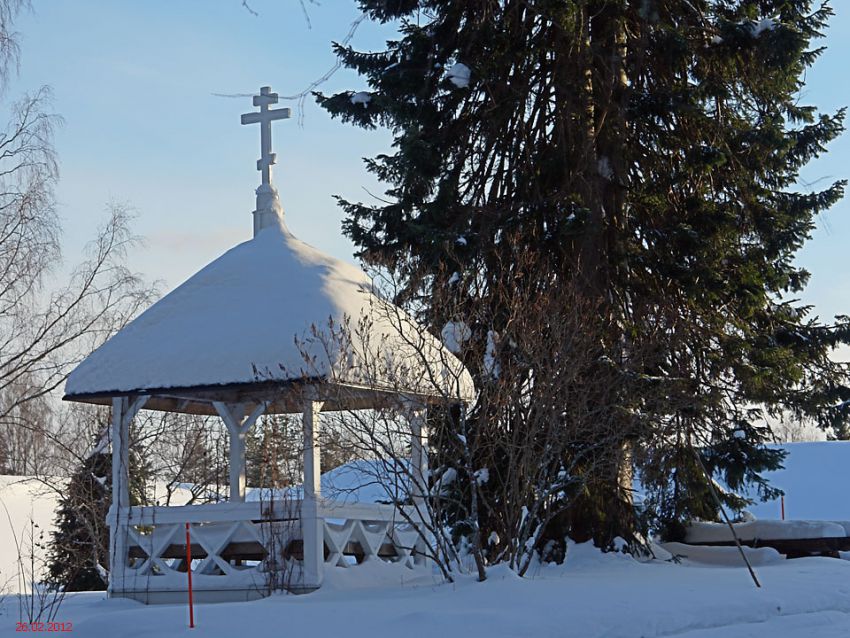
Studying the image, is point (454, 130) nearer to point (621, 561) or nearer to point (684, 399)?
point (684, 399)

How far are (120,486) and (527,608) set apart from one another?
22.3 ft

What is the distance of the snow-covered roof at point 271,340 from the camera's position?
13320mm

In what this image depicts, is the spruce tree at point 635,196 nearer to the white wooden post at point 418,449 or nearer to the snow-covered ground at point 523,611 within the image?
the white wooden post at point 418,449

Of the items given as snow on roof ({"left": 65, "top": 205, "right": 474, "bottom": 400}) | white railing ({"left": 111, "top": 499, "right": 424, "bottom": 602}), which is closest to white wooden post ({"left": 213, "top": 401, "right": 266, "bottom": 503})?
white railing ({"left": 111, "top": 499, "right": 424, "bottom": 602})

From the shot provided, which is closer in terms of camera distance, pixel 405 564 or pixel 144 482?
pixel 405 564

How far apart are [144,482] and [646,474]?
9842 millimetres

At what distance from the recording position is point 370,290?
1532cm

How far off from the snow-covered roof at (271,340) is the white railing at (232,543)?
165 cm

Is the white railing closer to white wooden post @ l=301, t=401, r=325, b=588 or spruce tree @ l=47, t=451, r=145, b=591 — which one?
white wooden post @ l=301, t=401, r=325, b=588

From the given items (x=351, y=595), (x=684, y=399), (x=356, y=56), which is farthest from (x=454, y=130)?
(x=351, y=595)

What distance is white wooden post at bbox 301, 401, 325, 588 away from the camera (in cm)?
1402
